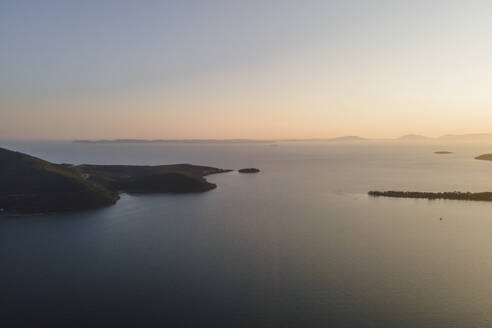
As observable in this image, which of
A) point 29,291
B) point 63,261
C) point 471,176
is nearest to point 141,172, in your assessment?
point 63,261

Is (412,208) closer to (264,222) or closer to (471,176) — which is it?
(264,222)

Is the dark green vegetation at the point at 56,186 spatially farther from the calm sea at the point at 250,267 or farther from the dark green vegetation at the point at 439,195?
the dark green vegetation at the point at 439,195

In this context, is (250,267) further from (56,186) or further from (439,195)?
(439,195)

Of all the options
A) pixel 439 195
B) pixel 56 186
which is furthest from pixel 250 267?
pixel 439 195

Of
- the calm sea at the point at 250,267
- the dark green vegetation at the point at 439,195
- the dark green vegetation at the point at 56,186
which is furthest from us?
the dark green vegetation at the point at 439,195

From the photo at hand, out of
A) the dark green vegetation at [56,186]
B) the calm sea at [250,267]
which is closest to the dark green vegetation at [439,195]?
the calm sea at [250,267]
